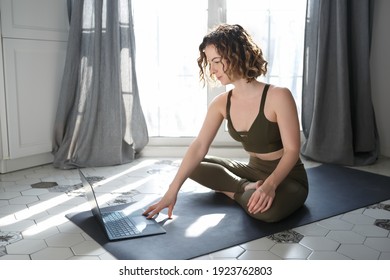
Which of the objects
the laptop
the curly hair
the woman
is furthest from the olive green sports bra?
the laptop

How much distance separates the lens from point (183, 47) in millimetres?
3330

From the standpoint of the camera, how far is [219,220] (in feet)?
6.41

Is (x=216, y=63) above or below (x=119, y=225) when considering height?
above

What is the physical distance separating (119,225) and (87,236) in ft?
0.45

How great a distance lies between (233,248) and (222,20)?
6.63 ft

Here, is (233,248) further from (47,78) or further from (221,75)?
(47,78)

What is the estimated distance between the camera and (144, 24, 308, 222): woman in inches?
74.0

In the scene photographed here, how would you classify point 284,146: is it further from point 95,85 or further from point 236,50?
point 95,85

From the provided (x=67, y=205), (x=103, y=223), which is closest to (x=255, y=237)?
(x=103, y=223)

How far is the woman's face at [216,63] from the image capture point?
188 centimetres

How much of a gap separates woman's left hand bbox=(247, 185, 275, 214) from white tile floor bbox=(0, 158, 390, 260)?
0.13m

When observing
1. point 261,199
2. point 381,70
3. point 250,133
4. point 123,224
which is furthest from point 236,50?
point 381,70

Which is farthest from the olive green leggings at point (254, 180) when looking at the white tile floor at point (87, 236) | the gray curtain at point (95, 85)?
the gray curtain at point (95, 85)

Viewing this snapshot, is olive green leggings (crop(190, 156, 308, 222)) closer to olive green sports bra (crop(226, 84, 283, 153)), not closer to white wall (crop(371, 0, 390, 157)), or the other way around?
olive green sports bra (crop(226, 84, 283, 153))
